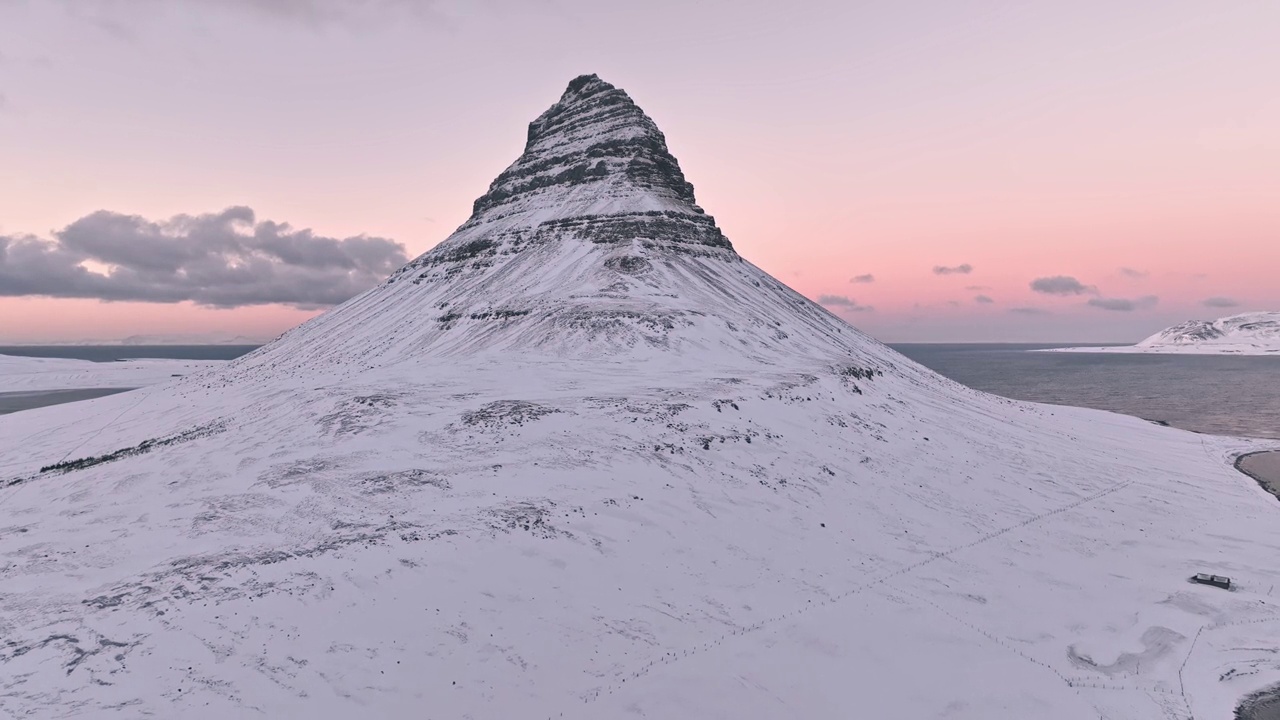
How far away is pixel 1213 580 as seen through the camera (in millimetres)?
29578

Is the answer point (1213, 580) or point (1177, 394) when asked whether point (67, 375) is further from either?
point (1177, 394)

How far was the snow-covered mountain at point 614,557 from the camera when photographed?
19.2 metres

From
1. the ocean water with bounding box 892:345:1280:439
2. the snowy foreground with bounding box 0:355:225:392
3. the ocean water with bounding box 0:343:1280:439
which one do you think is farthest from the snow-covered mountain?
the snowy foreground with bounding box 0:355:225:392

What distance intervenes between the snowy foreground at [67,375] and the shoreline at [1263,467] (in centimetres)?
16574

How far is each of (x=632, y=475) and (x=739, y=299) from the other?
6170 centimetres

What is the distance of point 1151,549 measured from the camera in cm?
3456

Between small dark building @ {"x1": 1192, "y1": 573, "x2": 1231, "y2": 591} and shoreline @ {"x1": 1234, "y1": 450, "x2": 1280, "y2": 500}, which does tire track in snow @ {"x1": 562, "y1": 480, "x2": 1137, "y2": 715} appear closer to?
small dark building @ {"x1": 1192, "y1": 573, "x2": 1231, "y2": 591}

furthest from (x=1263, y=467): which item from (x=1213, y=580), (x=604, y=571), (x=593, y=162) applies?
(x=593, y=162)

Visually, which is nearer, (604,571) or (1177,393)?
(604,571)

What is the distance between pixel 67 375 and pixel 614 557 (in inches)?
7808

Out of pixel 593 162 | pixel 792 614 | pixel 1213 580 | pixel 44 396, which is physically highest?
pixel 593 162

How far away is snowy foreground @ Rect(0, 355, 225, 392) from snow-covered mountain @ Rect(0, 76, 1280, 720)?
362ft

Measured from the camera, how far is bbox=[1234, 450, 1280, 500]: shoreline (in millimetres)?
50084

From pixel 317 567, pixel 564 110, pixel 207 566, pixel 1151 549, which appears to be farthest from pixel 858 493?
pixel 564 110
